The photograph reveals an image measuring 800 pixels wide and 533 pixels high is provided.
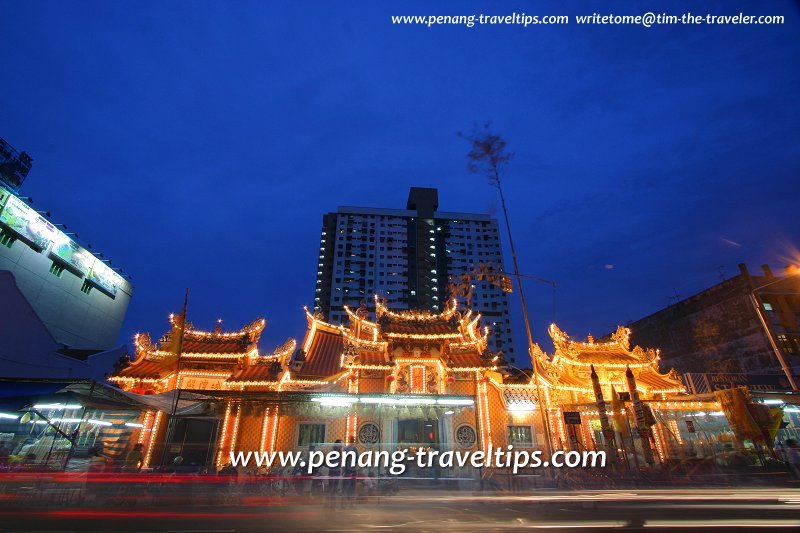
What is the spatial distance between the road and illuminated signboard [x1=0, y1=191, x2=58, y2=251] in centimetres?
4702

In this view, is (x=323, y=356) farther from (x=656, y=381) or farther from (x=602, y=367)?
(x=656, y=381)

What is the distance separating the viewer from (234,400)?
18969mm

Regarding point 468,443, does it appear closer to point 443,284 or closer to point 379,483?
point 379,483

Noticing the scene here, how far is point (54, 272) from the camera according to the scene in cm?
4759

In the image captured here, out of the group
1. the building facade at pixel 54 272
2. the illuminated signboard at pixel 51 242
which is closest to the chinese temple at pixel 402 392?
the building facade at pixel 54 272

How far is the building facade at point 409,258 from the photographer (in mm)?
96875

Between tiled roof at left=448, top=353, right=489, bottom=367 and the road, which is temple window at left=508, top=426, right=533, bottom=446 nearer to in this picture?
tiled roof at left=448, top=353, right=489, bottom=367

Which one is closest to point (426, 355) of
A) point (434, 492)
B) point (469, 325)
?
point (469, 325)

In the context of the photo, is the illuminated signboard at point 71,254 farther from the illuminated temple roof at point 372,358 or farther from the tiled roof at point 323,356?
the tiled roof at point 323,356

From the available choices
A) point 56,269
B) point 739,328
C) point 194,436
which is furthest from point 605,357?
point 56,269

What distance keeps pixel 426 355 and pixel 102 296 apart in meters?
57.9

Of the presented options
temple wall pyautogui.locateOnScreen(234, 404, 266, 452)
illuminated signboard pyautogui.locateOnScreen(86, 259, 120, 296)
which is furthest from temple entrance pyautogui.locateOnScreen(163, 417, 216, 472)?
illuminated signboard pyautogui.locateOnScreen(86, 259, 120, 296)

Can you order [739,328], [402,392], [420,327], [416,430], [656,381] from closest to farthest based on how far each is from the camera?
[402,392] < [416,430] < [420,327] < [656,381] < [739,328]

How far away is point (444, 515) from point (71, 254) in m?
61.7
